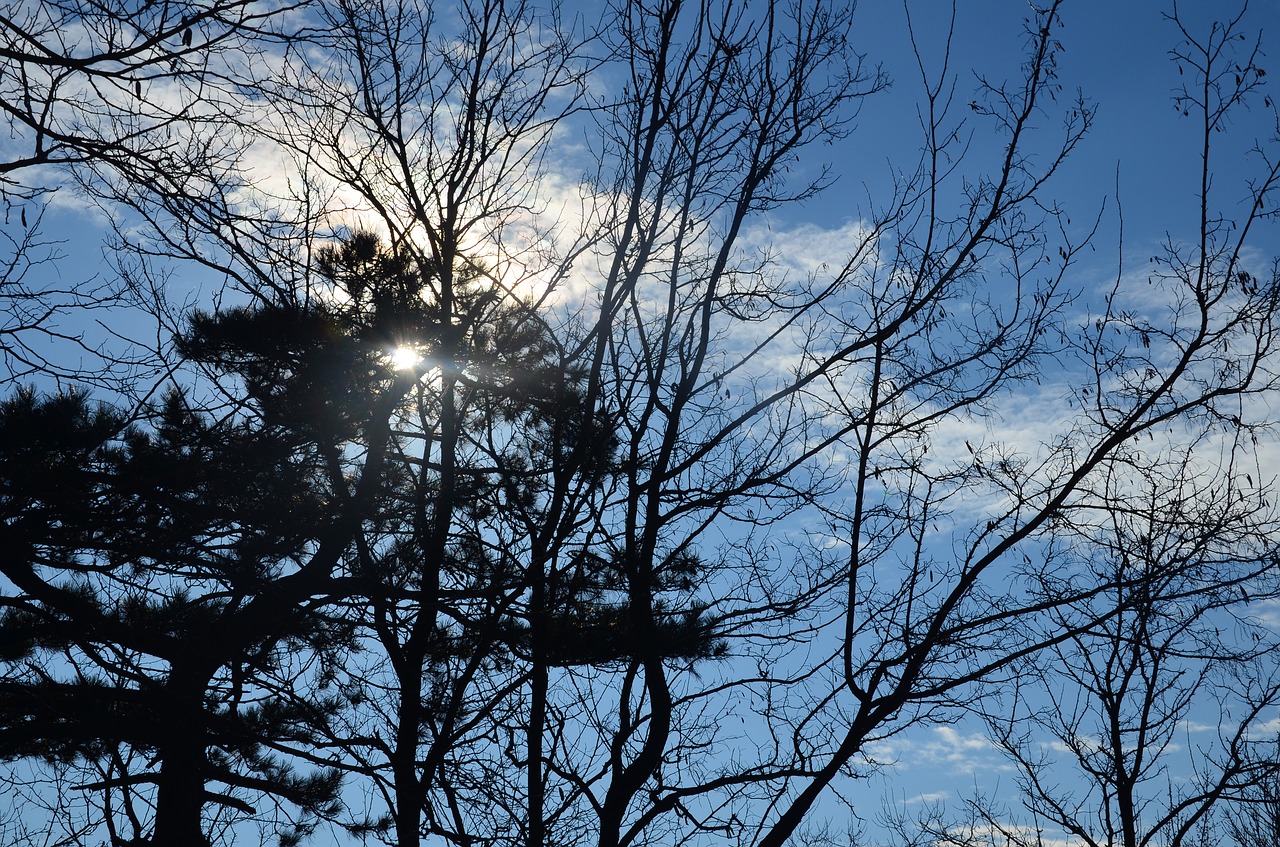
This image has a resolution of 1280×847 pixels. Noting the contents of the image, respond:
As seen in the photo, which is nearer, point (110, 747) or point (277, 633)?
point (110, 747)

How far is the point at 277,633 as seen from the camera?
177 inches

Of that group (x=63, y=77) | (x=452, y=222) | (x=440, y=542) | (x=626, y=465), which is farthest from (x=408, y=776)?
(x=63, y=77)

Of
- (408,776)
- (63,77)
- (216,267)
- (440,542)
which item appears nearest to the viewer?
(63,77)

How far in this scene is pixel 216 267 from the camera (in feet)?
17.3

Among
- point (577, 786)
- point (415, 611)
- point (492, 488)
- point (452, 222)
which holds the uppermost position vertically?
point (452, 222)

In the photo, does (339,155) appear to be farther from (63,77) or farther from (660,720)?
(660,720)

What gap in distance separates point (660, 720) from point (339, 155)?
3363 mm

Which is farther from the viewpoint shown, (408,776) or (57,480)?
(408,776)

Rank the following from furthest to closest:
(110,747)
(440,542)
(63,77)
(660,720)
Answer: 1. (660,720)
2. (440,542)
3. (110,747)
4. (63,77)

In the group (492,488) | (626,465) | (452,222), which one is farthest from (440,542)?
(452,222)

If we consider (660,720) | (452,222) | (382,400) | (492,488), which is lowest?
(660,720)

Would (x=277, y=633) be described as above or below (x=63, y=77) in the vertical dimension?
below

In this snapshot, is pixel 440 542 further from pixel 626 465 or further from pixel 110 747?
pixel 110 747

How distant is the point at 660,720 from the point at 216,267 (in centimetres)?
330
